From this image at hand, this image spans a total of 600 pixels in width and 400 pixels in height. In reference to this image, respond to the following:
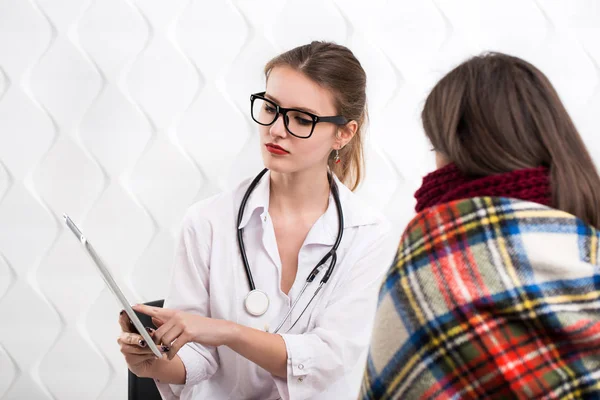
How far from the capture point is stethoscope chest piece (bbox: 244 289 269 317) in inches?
64.2

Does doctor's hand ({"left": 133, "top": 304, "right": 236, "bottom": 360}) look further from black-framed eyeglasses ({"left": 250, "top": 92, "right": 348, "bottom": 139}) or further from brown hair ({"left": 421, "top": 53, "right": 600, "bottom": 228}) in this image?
brown hair ({"left": 421, "top": 53, "right": 600, "bottom": 228})

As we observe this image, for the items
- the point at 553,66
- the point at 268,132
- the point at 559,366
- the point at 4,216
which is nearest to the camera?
the point at 559,366

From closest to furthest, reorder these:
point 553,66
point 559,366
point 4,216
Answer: point 559,366
point 553,66
point 4,216

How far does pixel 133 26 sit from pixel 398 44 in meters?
0.74

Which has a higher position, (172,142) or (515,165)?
(172,142)

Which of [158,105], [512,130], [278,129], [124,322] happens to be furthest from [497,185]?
[158,105]

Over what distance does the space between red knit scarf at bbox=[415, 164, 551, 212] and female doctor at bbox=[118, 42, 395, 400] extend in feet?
1.72

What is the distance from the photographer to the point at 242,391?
1649 millimetres

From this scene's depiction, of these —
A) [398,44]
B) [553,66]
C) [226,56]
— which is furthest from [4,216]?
[553,66]

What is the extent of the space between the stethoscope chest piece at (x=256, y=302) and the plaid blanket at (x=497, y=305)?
0.58 metres

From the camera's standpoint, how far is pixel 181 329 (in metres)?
1.41

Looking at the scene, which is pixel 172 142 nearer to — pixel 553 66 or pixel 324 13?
pixel 324 13

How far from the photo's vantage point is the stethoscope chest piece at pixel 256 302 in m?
1.63

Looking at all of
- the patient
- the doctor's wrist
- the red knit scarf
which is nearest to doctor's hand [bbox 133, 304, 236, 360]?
the doctor's wrist
